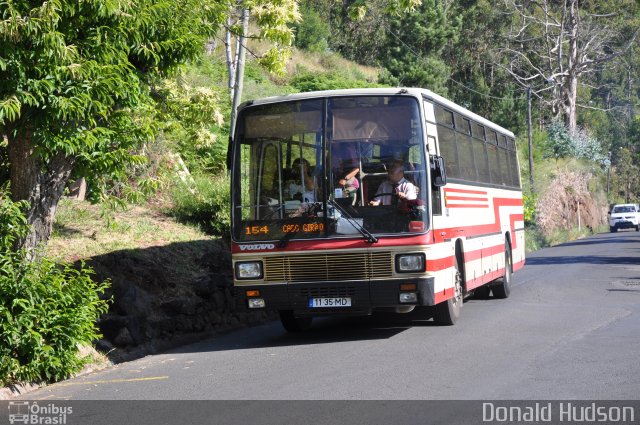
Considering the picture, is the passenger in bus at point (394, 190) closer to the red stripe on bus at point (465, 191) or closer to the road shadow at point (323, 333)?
the red stripe on bus at point (465, 191)

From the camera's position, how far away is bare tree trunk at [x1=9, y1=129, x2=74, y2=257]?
11344 mm

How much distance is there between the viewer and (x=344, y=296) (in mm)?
12336

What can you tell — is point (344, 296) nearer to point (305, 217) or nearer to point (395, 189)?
point (305, 217)

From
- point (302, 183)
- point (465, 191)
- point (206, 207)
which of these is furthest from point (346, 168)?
point (206, 207)

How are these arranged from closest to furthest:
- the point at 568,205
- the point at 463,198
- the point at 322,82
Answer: the point at 463,198 < the point at 322,82 < the point at 568,205

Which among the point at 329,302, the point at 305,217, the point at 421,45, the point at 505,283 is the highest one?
the point at 421,45

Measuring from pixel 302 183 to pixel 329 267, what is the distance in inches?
47.0

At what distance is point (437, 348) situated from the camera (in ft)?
38.5

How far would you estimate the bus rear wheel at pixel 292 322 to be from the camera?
46.4 ft

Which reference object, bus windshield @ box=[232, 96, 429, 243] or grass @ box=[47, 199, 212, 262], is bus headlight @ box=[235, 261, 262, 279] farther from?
grass @ box=[47, 199, 212, 262]

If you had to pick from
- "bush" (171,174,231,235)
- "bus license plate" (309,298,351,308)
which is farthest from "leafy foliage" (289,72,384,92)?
"bus license plate" (309,298,351,308)

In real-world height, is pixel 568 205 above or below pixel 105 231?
above

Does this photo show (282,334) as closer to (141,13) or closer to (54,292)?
(54,292)

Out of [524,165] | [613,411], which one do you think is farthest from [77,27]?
[524,165]
